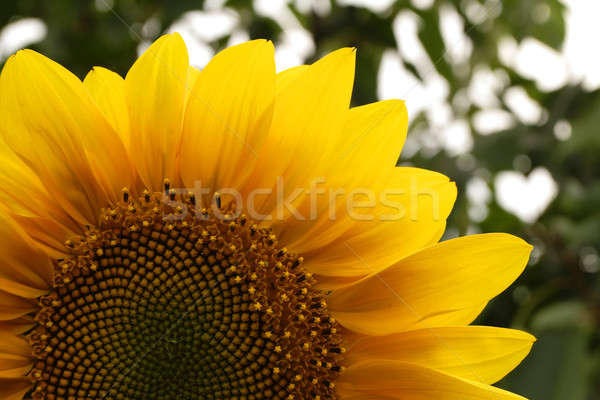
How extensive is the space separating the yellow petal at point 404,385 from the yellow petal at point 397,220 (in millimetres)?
194

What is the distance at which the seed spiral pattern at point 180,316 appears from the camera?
48.5 inches

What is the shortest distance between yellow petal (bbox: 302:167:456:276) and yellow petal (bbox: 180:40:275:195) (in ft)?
0.77

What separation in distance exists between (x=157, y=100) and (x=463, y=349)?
767 millimetres

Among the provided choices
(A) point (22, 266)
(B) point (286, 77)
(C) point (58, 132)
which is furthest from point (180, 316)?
(B) point (286, 77)

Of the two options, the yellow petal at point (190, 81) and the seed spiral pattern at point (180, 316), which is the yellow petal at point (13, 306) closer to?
the seed spiral pattern at point (180, 316)

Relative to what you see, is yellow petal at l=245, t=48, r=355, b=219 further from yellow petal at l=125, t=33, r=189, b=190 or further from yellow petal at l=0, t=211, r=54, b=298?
yellow petal at l=0, t=211, r=54, b=298

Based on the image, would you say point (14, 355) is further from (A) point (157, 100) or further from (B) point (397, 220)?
(B) point (397, 220)

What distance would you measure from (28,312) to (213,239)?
382 millimetres

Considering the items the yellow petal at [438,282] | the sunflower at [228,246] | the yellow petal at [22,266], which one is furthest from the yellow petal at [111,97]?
the yellow petal at [438,282]

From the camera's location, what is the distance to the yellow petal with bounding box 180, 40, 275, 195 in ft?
4.11

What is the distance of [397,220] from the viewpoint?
4.32 ft

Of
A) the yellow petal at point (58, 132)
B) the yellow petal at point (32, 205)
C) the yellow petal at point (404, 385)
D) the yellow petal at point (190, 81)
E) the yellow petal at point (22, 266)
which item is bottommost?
the yellow petal at point (404, 385)

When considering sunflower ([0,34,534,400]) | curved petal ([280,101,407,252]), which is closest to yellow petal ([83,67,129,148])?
sunflower ([0,34,534,400])

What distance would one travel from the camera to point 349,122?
132cm
